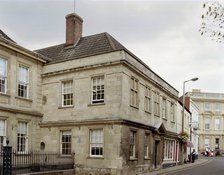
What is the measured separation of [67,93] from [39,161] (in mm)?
5127

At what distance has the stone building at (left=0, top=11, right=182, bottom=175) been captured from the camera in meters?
21.8

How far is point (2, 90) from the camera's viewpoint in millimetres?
22422

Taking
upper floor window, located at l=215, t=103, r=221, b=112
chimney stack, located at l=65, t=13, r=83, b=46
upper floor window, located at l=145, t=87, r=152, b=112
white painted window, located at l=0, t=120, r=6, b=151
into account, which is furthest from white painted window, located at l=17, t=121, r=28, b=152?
upper floor window, located at l=215, t=103, r=221, b=112

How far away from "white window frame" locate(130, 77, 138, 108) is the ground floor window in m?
8.89

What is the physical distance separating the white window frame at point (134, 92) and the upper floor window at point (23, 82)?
7.46 m

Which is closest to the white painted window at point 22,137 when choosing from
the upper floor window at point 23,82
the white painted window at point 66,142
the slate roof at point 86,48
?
the upper floor window at point 23,82

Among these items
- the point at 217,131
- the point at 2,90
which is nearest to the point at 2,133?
the point at 2,90

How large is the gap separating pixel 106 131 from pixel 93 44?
23.0ft

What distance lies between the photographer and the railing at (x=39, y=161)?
20297mm

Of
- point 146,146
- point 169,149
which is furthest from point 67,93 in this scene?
point 169,149

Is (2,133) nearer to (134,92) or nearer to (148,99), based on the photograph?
(134,92)

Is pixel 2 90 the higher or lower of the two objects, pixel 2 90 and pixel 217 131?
the higher

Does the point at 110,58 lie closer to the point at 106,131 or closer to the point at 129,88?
the point at 129,88

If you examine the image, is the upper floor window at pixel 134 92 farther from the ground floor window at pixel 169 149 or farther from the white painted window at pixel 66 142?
the ground floor window at pixel 169 149
